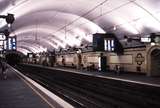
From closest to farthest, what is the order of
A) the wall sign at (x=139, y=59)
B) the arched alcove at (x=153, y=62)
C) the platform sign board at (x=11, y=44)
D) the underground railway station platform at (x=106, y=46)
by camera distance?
the underground railway station platform at (x=106, y=46), the platform sign board at (x=11, y=44), the arched alcove at (x=153, y=62), the wall sign at (x=139, y=59)

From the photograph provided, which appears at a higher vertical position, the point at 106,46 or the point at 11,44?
the point at 106,46

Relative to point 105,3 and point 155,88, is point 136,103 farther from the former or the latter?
point 105,3

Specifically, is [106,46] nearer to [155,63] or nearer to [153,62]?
[153,62]

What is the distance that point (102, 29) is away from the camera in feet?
127

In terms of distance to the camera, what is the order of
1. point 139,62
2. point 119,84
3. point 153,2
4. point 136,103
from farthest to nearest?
point 139,62
point 119,84
point 153,2
point 136,103

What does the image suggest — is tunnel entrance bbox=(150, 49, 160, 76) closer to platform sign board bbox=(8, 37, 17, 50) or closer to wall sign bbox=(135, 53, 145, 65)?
wall sign bbox=(135, 53, 145, 65)

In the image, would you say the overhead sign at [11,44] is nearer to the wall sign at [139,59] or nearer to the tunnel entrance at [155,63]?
the tunnel entrance at [155,63]

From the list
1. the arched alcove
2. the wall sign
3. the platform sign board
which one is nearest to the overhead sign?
the platform sign board

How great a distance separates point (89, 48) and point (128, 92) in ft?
77.1

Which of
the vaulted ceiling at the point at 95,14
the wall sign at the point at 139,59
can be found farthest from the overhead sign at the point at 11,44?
the wall sign at the point at 139,59

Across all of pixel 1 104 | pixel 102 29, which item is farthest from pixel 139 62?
pixel 1 104

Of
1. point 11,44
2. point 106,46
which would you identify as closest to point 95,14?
point 106,46

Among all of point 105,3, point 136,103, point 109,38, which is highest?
point 105,3

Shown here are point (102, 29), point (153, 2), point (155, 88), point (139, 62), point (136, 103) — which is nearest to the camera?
point (136, 103)
